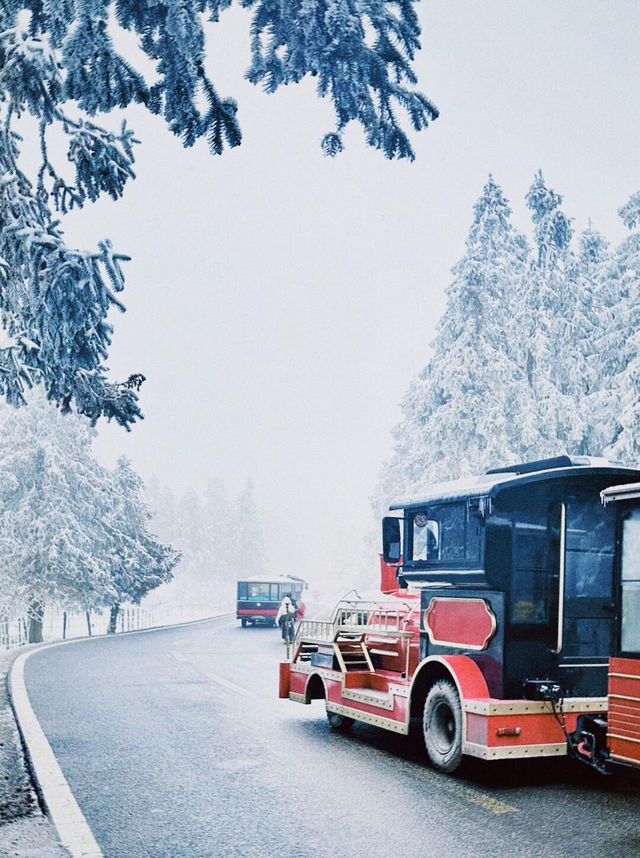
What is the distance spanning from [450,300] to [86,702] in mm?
23351

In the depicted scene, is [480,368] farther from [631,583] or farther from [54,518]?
[631,583]

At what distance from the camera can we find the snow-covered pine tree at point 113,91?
523 centimetres

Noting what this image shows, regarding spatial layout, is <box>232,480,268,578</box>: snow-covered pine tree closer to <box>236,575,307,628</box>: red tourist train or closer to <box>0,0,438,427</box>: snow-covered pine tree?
<box>236,575,307,628</box>: red tourist train

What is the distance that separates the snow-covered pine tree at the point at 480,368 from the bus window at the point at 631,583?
2325 cm

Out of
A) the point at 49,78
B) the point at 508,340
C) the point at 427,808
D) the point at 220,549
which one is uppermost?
the point at 508,340

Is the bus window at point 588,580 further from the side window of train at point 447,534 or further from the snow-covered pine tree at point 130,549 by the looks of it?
the snow-covered pine tree at point 130,549

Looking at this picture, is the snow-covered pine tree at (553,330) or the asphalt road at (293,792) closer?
the asphalt road at (293,792)

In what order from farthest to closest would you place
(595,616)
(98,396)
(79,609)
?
(79,609) < (98,396) < (595,616)

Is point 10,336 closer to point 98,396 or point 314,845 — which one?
point 98,396

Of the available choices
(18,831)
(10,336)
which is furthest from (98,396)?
(18,831)

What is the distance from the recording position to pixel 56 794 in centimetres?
698

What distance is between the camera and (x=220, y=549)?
12519 cm

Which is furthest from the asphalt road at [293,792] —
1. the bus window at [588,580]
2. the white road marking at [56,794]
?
the bus window at [588,580]

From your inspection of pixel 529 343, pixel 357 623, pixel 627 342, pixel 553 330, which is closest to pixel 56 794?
pixel 357 623
